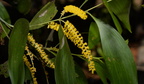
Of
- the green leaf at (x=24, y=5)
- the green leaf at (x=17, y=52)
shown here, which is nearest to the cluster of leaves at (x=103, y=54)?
the green leaf at (x=17, y=52)

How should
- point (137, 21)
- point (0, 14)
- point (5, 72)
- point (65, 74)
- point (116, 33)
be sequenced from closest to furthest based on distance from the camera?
1. point (65, 74)
2. point (116, 33)
3. point (5, 72)
4. point (0, 14)
5. point (137, 21)

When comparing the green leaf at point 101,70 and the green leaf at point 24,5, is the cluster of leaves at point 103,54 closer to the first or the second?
the green leaf at point 101,70

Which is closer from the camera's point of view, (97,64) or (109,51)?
(109,51)

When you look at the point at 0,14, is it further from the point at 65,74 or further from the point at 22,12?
the point at 65,74

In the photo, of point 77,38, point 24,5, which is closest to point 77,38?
point 77,38

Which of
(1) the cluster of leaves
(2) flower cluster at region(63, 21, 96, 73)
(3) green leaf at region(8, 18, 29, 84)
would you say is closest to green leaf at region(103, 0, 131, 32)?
(1) the cluster of leaves

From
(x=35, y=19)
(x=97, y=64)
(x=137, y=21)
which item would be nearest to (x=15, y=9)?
(x=35, y=19)
